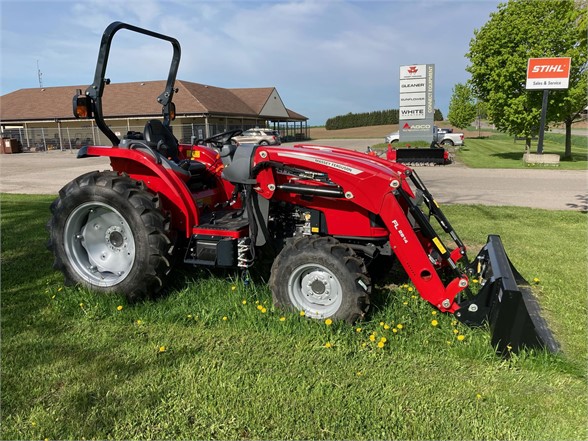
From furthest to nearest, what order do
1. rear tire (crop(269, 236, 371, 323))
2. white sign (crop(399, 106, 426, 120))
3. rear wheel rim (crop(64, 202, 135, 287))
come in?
white sign (crop(399, 106, 426, 120)) < rear wheel rim (crop(64, 202, 135, 287)) < rear tire (crop(269, 236, 371, 323))

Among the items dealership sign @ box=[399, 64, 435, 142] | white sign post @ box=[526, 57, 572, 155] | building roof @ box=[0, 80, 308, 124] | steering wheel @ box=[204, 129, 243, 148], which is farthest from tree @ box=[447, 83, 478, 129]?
steering wheel @ box=[204, 129, 243, 148]

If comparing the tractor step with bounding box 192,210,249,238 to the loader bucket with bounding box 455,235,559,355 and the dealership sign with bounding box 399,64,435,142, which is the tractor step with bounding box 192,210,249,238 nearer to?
the loader bucket with bounding box 455,235,559,355

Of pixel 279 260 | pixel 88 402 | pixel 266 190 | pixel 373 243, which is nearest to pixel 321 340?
pixel 279 260

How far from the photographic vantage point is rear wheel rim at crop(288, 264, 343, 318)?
353cm

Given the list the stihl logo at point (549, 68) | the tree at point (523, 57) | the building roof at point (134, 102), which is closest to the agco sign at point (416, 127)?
the tree at point (523, 57)

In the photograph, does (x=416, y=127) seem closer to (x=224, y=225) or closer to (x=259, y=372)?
(x=224, y=225)

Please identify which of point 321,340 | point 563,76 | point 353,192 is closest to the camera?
point 321,340

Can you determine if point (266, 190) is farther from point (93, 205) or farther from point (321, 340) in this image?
point (93, 205)

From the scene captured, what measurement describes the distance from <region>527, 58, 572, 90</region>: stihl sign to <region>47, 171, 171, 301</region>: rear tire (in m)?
16.8

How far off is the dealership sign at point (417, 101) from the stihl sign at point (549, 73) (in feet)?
18.0

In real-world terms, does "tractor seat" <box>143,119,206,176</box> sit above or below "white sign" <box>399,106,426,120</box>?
below

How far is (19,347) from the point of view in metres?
3.36

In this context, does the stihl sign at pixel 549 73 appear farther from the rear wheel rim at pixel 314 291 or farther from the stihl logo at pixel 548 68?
the rear wheel rim at pixel 314 291

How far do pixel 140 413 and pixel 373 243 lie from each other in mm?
2182
